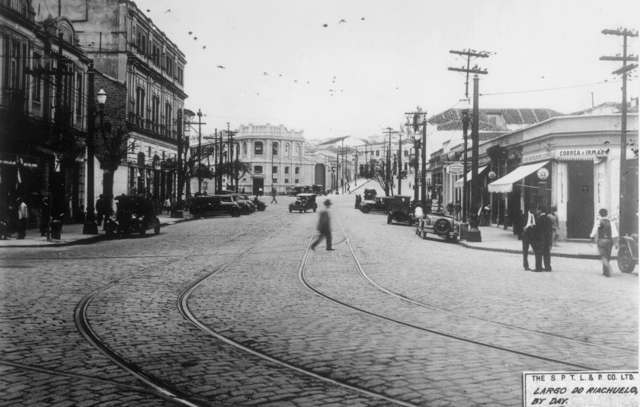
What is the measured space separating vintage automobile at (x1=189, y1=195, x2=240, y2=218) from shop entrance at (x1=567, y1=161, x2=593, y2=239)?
2405cm

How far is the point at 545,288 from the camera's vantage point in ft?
39.4

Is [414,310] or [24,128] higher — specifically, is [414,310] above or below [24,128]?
below

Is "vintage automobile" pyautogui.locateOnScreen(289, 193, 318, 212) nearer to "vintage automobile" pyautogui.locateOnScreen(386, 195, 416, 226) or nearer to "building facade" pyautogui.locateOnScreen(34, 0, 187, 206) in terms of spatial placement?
"building facade" pyautogui.locateOnScreen(34, 0, 187, 206)

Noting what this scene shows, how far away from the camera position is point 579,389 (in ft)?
17.2

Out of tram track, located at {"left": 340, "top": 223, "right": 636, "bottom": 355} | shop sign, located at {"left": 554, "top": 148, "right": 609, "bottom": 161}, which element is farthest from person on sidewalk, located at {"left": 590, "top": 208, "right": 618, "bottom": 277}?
shop sign, located at {"left": 554, "top": 148, "right": 609, "bottom": 161}

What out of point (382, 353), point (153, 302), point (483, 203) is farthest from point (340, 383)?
point (483, 203)

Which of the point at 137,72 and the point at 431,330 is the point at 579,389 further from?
the point at 137,72

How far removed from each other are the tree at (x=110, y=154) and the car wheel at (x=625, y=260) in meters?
20.6

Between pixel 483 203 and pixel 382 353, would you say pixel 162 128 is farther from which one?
pixel 382 353

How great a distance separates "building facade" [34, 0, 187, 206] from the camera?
87.1ft

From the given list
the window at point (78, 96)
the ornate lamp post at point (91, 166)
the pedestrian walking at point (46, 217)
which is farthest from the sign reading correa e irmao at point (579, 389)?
the window at point (78, 96)

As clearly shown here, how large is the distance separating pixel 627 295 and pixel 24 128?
71.5 ft

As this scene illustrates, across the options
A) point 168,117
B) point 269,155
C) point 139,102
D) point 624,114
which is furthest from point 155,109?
point 269,155

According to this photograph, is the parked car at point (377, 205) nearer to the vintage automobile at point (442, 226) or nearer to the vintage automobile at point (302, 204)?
the vintage automobile at point (302, 204)
